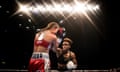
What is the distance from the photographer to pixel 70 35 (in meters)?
13.8

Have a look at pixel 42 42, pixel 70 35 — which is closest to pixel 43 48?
pixel 42 42

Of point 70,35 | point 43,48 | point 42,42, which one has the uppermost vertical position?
point 70,35

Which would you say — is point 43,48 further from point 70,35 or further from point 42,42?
point 70,35

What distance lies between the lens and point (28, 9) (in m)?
13.0

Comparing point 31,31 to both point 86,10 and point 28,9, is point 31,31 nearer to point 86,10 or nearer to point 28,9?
point 28,9

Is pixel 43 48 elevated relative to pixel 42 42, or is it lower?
lower

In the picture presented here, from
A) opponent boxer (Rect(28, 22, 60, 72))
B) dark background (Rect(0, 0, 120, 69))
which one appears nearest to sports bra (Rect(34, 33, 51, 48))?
opponent boxer (Rect(28, 22, 60, 72))

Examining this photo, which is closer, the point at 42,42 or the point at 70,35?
the point at 42,42

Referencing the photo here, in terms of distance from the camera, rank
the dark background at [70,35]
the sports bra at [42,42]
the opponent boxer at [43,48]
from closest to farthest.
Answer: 1. the opponent boxer at [43,48]
2. the sports bra at [42,42]
3. the dark background at [70,35]

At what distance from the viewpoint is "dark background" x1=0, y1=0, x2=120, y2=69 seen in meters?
12.8

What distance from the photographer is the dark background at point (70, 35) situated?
12750 millimetres

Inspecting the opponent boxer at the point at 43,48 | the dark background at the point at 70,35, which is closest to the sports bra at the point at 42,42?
the opponent boxer at the point at 43,48

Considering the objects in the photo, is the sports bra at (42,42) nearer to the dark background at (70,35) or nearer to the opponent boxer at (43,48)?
the opponent boxer at (43,48)

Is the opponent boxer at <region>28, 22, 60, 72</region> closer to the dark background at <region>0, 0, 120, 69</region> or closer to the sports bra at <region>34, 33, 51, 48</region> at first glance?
the sports bra at <region>34, 33, 51, 48</region>
